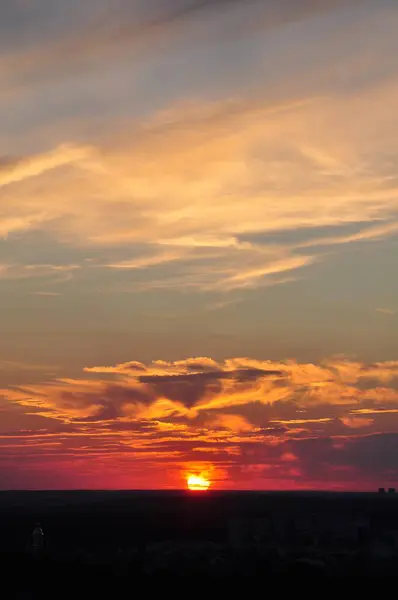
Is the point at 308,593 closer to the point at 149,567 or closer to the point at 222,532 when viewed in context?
the point at 149,567

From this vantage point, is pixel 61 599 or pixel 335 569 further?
pixel 335 569

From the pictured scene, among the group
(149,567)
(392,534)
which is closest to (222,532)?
(392,534)

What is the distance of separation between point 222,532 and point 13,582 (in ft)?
167

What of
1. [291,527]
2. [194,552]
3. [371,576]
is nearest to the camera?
[371,576]

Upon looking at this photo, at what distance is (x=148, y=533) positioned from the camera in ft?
299

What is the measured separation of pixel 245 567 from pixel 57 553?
13.1 meters

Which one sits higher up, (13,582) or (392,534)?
(392,534)

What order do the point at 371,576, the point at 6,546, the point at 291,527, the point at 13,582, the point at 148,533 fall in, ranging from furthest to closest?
the point at 148,533 → the point at 291,527 → the point at 6,546 → the point at 371,576 → the point at 13,582

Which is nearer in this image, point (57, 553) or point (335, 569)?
point (335, 569)

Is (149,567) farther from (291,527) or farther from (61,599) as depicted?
(291,527)

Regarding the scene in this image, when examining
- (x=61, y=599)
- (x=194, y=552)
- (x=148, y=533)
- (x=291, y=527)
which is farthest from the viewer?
(x=148, y=533)

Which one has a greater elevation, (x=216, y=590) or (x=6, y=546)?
(x=6, y=546)

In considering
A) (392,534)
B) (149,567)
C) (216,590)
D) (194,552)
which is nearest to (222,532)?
(392,534)

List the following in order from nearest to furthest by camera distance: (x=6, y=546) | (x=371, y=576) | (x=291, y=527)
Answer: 1. (x=371, y=576)
2. (x=6, y=546)
3. (x=291, y=527)
